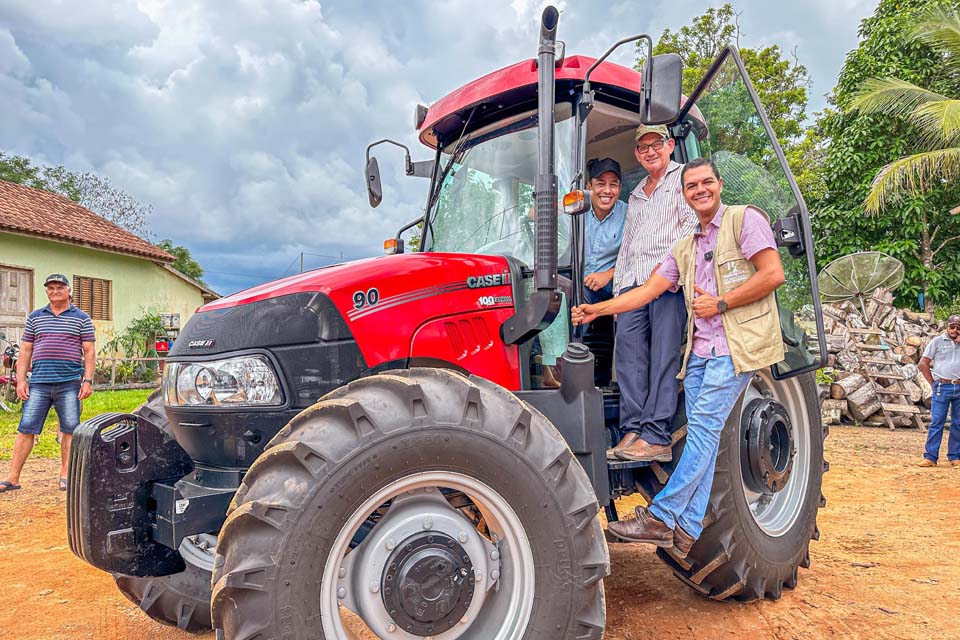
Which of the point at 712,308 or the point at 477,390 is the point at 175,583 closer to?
the point at 477,390

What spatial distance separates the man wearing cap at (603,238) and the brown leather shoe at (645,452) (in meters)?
0.46

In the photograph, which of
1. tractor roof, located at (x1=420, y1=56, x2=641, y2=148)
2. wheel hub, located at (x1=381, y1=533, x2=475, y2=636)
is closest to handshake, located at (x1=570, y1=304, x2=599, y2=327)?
tractor roof, located at (x1=420, y1=56, x2=641, y2=148)

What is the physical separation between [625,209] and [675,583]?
7.01 feet

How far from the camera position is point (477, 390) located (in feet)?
8.09

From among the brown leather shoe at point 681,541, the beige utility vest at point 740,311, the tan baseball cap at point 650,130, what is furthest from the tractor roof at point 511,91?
the brown leather shoe at point 681,541

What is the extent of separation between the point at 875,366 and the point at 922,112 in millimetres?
5473

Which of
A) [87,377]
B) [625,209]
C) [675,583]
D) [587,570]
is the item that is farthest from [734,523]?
[87,377]

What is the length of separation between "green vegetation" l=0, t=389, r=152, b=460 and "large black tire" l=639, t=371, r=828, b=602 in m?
7.94

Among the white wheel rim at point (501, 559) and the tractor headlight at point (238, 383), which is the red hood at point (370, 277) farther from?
the white wheel rim at point (501, 559)

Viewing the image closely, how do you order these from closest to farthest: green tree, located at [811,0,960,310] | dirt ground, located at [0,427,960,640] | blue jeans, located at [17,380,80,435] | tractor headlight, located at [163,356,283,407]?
tractor headlight, located at [163,356,283,407], dirt ground, located at [0,427,960,640], blue jeans, located at [17,380,80,435], green tree, located at [811,0,960,310]

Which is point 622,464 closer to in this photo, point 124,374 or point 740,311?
point 740,311

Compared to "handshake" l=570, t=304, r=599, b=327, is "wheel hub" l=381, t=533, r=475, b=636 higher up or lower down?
lower down

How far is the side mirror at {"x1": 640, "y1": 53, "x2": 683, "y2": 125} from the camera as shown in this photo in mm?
2902

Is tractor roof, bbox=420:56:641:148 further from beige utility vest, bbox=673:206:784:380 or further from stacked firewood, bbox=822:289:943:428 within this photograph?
stacked firewood, bbox=822:289:943:428
